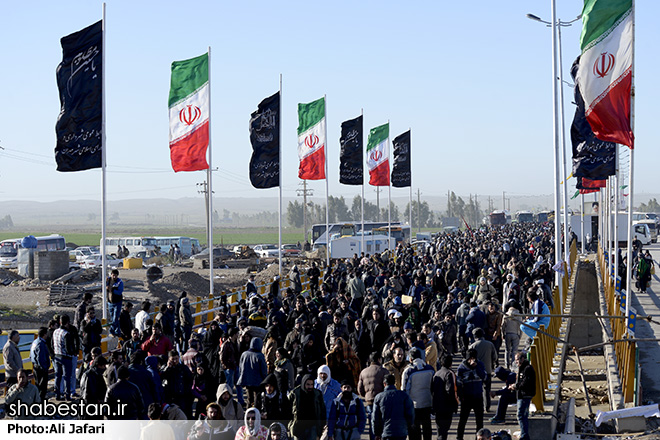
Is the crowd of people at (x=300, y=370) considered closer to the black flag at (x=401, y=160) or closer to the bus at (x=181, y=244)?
the black flag at (x=401, y=160)

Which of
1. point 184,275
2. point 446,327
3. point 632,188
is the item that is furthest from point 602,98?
point 184,275

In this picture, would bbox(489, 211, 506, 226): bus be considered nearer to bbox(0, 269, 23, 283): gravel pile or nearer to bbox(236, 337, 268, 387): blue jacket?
bbox(0, 269, 23, 283): gravel pile

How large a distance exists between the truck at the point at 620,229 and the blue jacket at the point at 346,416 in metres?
52.3

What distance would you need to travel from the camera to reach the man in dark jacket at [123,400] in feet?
30.0

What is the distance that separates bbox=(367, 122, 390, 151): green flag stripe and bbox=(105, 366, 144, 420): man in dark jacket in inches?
1191

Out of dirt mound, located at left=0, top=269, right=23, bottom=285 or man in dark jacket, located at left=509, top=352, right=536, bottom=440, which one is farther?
dirt mound, located at left=0, top=269, right=23, bottom=285

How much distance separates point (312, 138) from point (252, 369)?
20.4 m

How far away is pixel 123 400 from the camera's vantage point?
9164mm

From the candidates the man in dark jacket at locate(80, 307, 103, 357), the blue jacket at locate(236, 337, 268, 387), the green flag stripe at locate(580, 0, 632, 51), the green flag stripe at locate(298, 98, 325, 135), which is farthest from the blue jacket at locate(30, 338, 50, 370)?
the green flag stripe at locate(298, 98, 325, 135)

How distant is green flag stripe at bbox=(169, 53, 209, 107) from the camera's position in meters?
22.5

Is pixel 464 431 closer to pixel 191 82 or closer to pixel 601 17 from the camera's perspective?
pixel 601 17

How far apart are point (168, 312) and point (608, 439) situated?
879cm

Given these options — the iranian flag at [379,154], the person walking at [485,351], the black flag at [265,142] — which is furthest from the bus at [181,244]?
the person walking at [485,351]

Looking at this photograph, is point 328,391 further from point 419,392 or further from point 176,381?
point 176,381
